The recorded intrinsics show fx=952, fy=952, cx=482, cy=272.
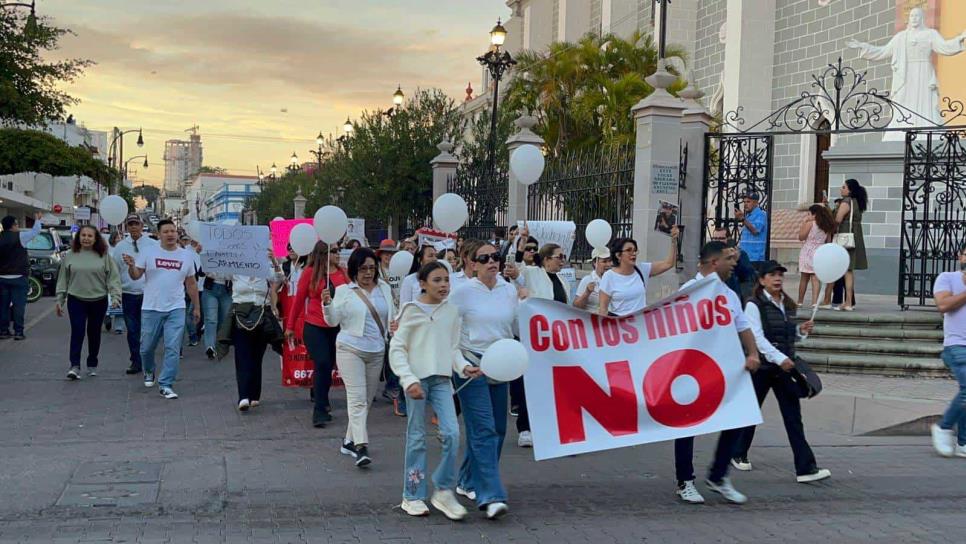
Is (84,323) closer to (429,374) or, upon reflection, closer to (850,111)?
(429,374)

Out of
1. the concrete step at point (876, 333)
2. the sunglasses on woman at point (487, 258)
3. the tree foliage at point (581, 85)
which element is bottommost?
the concrete step at point (876, 333)

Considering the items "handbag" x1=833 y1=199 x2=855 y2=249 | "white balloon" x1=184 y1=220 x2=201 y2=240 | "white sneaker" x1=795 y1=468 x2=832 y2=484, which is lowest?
"white sneaker" x1=795 y1=468 x2=832 y2=484

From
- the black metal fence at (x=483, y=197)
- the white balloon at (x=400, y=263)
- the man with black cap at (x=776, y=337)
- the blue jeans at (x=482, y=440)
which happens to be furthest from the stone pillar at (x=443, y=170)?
the blue jeans at (x=482, y=440)

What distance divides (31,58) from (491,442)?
757 inches

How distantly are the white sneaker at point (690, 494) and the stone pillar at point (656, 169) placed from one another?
6757 mm

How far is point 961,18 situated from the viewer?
21.7m

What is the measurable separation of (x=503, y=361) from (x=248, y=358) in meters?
4.54

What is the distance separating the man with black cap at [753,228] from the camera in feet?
42.5

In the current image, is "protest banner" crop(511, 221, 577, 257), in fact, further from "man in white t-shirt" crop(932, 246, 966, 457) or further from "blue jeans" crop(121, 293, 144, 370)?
"blue jeans" crop(121, 293, 144, 370)

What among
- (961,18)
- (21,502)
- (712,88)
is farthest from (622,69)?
(21,502)

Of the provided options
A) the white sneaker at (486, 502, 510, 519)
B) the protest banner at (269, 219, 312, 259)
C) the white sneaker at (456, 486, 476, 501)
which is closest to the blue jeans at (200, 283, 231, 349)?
the protest banner at (269, 219, 312, 259)

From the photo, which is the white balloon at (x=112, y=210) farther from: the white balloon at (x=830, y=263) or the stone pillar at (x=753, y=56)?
the stone pillar at (x=753, y=56)

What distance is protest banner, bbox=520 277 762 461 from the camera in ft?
21.5

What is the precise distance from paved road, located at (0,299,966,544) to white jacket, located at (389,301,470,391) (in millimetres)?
949
